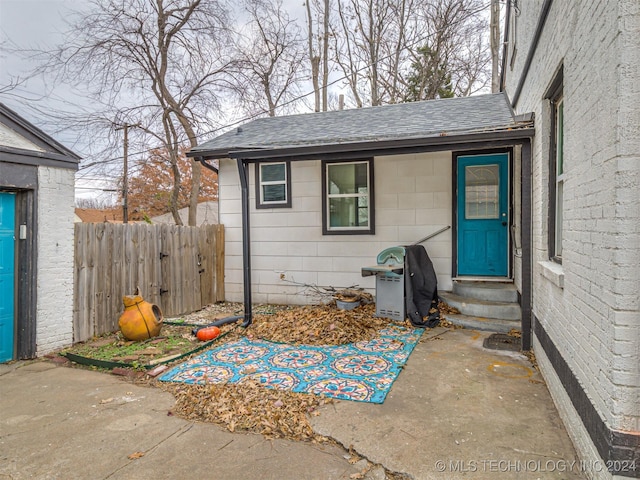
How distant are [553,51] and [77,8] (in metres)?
14.1

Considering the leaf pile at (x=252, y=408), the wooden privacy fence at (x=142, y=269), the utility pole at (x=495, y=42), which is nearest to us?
the leaf pile at (x=252, y=408)

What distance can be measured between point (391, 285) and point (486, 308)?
4.63ft

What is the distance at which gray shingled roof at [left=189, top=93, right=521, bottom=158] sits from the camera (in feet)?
16.8

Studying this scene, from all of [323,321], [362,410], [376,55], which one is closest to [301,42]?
[376,55]

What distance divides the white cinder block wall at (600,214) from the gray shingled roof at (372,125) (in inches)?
76.2

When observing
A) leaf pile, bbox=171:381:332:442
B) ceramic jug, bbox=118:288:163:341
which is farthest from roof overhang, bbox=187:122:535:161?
leaf pile, bbox=171:381:332:442

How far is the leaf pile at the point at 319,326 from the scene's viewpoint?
4.98 meters

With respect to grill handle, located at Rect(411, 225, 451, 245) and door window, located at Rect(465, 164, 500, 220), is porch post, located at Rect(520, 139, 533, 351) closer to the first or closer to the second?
door window, located at Rect(465, 164, 500, 220)

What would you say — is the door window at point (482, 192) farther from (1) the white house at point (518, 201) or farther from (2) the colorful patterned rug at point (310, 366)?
(2) the colorful patterned rug at point (310, 366)

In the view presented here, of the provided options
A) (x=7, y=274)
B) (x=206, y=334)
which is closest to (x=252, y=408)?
(x=206, y=334)

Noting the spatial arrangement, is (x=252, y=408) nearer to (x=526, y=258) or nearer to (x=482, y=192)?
(x=526, y=258)

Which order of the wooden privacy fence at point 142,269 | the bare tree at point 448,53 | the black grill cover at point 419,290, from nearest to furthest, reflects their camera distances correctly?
A: the wooden privacy fence at point 142,269, the black grill cover at point 419,290, the bare tree at point 448,53

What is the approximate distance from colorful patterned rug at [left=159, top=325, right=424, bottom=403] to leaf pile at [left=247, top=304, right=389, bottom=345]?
0.60ft

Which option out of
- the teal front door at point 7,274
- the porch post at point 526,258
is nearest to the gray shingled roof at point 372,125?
the porch post at point 526,258
